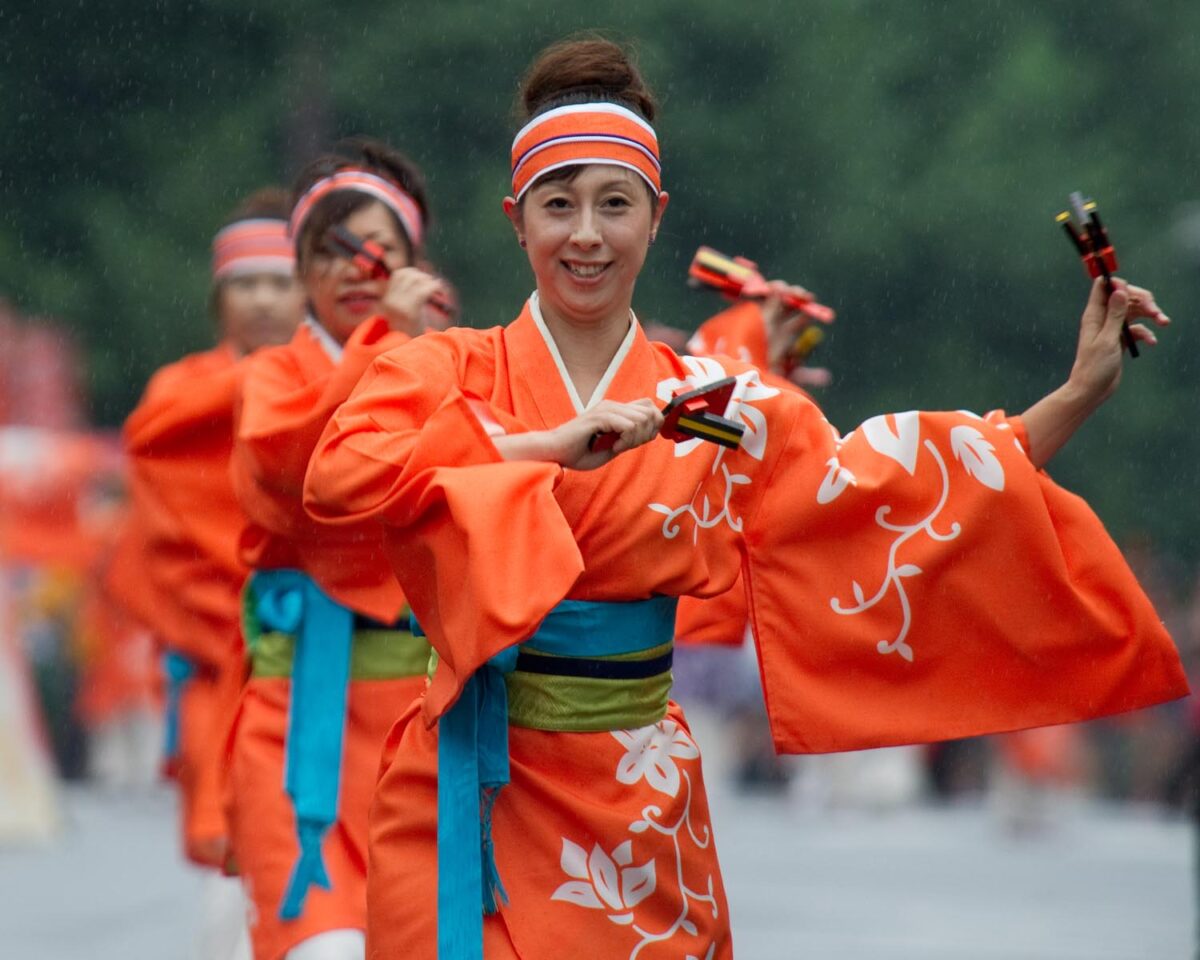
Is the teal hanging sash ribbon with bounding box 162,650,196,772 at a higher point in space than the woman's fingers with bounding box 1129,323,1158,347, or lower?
higher

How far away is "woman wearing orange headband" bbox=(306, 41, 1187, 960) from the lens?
3.35m

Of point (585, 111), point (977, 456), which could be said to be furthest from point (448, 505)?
point (977, 456)

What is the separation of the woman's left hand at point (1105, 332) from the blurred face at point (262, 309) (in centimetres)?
261

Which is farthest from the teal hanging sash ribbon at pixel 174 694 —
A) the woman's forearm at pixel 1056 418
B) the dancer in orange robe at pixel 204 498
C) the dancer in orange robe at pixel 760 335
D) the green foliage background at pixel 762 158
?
the green foliage background at pixel 762 158

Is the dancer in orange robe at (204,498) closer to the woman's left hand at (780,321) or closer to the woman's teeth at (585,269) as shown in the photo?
the woman's left hand at (780,321)

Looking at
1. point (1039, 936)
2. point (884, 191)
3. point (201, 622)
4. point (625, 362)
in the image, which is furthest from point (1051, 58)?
point (625, 362)

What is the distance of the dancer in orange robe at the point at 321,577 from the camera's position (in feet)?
14.2

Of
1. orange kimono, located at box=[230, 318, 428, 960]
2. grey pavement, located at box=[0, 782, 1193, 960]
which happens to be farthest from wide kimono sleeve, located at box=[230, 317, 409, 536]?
grey pavement, located at box=[0, 782, 1193, 960]

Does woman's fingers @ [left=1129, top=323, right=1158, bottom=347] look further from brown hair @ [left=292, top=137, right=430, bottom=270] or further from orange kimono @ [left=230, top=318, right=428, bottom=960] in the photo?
brown hair @ [left=292, top=137, right=430, bottom=270]

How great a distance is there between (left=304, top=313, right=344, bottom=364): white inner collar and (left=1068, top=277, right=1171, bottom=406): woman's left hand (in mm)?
1502

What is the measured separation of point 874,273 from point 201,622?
16.6 metres

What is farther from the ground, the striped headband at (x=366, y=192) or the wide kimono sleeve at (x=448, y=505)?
the striped headband at (x=366, y=192)

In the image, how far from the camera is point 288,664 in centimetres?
460

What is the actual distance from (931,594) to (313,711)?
4.11 feet
